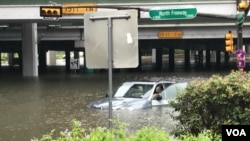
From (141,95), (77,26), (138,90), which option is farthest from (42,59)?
(141,95)

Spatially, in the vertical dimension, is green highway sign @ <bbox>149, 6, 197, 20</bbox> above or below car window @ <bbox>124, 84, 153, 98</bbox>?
above

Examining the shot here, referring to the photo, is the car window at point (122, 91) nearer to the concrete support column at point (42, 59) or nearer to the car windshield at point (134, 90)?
the car windshield at point (134, 90)

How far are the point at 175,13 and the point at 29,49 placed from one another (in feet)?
93.8

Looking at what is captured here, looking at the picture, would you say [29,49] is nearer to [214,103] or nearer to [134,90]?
[134,90]

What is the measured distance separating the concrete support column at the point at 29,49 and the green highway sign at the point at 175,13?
27323mm

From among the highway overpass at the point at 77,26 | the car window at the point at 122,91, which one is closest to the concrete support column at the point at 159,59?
the highway overpass at the point at 77,26

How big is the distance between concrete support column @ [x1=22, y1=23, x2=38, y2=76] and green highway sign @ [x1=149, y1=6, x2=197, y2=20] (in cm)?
2732

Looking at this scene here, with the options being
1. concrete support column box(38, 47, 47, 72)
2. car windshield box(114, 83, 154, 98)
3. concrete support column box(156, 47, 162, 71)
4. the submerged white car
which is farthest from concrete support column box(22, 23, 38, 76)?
car windshield box(114, 83, 154, 98)

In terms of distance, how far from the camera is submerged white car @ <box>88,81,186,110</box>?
17.2m

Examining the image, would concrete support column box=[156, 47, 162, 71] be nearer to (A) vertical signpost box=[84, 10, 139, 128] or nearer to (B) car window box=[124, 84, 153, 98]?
(B) car window box=[124, 84, 153, 98]

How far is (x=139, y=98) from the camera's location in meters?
17.9

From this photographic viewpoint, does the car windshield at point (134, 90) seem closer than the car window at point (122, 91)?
Yes

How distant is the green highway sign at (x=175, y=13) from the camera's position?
23398 millimetres

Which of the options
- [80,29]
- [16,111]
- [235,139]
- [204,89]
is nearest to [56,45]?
[80,29]
